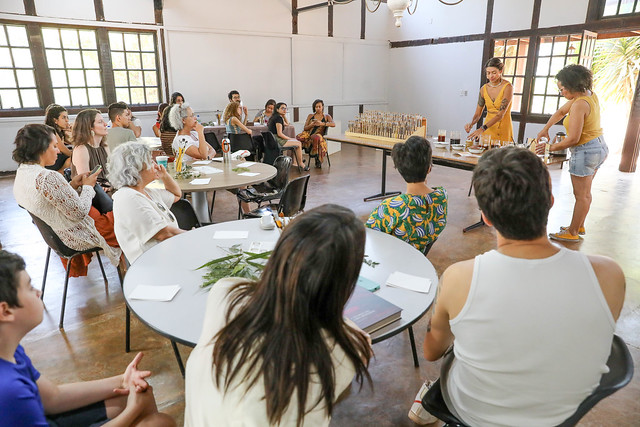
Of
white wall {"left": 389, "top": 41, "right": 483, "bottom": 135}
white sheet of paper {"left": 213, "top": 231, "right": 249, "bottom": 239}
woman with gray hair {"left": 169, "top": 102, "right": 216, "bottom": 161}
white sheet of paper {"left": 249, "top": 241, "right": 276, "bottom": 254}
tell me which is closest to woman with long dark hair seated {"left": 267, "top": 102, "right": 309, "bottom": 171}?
woman with gray hair {"left": 169, "top": 102, "right": 216, "bottom": 161}

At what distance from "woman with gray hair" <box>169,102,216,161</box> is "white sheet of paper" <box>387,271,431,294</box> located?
307 centimetres

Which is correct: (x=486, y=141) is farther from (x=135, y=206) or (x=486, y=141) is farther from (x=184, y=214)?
(x=135, y=206)

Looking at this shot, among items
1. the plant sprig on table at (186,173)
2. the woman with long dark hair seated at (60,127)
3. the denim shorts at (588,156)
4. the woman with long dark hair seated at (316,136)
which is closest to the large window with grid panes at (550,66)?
the woman with long dark hair seated at (316,136)

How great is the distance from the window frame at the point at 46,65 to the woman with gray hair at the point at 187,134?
404 cm

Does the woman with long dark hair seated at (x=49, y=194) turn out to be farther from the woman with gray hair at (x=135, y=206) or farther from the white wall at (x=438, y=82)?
the white wall at (x=438, y=82)

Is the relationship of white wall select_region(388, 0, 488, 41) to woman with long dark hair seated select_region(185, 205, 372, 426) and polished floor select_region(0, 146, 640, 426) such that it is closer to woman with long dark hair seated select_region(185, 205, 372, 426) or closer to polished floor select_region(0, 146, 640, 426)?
polished floor select_region(0, 146, 640, 426)

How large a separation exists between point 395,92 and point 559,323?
36.2 ft

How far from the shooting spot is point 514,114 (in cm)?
873

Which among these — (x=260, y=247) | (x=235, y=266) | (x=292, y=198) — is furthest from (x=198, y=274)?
(x=292, y=198)

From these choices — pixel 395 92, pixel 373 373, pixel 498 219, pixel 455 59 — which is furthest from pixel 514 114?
pixel 498 219

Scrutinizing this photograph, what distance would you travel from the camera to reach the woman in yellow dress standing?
190 inches

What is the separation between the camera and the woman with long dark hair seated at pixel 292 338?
858mm

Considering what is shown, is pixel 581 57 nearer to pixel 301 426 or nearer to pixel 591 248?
pixel 591 248

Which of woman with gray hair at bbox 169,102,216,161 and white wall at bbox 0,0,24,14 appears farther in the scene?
white wall at bbox 0,0,24,14
